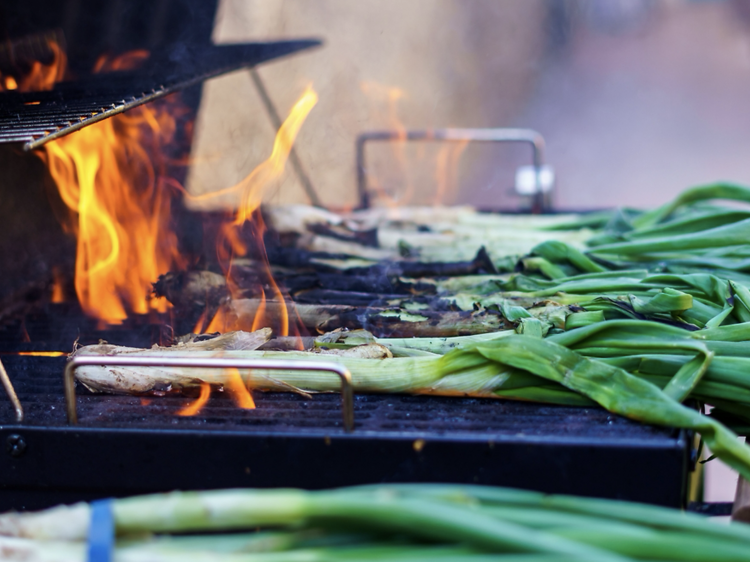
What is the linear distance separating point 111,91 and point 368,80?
179 inches

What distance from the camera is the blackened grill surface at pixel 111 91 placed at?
83.5 inches

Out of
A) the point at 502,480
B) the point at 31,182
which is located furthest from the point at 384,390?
the point at 31,182

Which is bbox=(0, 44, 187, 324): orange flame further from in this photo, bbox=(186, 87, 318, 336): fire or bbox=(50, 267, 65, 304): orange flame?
bbox=(186, 87, 318, 336): fire

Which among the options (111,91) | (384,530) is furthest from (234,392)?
(111,91)

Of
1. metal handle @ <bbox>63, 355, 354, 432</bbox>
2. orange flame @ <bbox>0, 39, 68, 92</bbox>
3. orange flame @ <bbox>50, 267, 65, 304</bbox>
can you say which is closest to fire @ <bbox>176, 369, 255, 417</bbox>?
metal handle @ <bbox>63, 355, 354, 432</bbox>

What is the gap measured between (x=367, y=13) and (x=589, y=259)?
16.3 ft

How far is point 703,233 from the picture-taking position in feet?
10.3

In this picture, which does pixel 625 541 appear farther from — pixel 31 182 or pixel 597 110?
pixel 597 110

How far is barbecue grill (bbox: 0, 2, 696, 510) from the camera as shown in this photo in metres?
1.67

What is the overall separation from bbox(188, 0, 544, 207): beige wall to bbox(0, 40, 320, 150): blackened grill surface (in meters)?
2.34

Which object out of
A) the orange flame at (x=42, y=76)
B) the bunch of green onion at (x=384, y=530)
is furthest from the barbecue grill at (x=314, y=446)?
the orange flame at (x=42, y=76)

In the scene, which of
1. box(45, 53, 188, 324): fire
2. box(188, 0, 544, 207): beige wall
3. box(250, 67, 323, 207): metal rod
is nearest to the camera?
box(45, 53, 188, 324): fire

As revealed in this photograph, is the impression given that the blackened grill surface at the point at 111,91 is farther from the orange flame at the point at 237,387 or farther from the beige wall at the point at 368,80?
the beige wall at the point at 368,80

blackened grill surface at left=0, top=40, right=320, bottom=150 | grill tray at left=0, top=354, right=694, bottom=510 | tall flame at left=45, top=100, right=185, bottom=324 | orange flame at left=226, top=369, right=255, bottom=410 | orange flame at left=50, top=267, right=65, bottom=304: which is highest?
blackened grill surface at left=0, top=40, right=320, bottom=150
